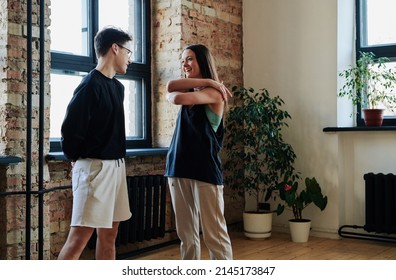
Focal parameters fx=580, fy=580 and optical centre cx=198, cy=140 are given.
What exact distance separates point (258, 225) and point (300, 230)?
1.20ft

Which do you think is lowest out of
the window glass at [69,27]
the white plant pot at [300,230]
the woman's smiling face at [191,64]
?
the white plant pot at [300,230]

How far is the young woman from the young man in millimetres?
307

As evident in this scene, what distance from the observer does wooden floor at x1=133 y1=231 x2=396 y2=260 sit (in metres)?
4.30

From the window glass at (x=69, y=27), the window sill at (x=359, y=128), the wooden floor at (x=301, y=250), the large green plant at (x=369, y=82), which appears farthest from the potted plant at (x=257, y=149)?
the window glass at (x=69, y=27)

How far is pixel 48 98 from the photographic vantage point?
3.64 m

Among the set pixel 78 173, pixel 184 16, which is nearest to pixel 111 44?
pixel 78 173

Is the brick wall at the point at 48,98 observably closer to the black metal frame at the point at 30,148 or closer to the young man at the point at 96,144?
the black metal frame at the point at 30,148

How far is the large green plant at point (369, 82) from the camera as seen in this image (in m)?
4.79

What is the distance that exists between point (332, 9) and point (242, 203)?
1.94 metres

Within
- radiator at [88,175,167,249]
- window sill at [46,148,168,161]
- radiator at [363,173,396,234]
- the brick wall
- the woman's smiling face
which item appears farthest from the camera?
radiator at [363,173,396,234]

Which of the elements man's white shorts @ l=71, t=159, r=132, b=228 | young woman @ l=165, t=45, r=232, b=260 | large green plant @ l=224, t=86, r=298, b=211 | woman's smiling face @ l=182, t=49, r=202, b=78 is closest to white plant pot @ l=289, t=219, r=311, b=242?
large green plant @ l=224, t=86, r=298, b=211

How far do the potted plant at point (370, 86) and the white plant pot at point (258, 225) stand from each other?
3.87 feet

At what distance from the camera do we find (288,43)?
524cm

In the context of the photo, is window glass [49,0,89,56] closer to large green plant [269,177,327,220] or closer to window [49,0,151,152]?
window [49,0,151,152]
